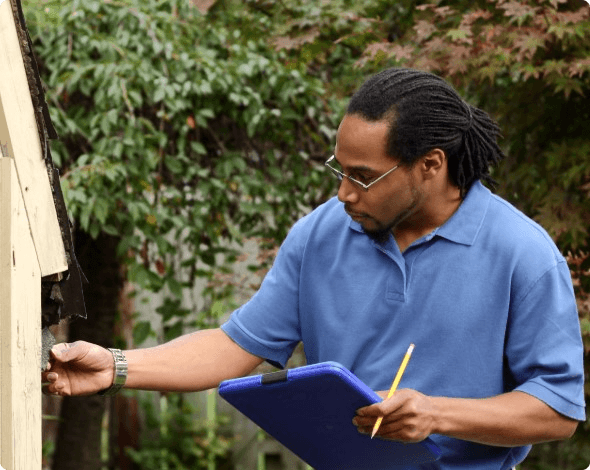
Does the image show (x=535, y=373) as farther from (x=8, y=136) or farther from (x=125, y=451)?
(x=125, y=451)

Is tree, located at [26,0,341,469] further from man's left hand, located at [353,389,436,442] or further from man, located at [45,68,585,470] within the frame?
man's left hand, located at [353,389,436,442]

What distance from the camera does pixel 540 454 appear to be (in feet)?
20.0

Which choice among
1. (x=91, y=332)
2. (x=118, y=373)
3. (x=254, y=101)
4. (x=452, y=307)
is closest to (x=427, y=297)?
(x=452, y=307)

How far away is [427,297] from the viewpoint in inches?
95.1

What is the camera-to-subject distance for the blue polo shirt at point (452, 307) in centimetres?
233

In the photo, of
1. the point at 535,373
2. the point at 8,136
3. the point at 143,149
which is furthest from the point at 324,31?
the point at 8,136

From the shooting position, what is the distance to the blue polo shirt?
7.64ft

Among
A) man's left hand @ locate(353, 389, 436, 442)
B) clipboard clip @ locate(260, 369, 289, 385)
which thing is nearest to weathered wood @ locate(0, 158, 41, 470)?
clipboard clip @ locate(260, 369, 289, 385)

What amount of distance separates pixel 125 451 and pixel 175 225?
2.36 meters

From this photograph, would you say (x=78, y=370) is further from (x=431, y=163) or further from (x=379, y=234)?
(x=431, y=163)

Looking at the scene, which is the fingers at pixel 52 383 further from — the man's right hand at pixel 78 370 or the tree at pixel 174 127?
the tree at pixel 174 127

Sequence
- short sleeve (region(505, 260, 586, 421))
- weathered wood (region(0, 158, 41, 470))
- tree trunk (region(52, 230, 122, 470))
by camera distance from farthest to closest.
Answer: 1. tree trunk (region(52, 230, 122, 470))
2. short sleeve (region(505, 260, 586, 421))
3. weathered wood (region(0, 158, 41, 470))

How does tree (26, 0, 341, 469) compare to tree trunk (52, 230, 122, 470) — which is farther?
tree trunk (52, 230, 122, 470)

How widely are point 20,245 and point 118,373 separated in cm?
68
